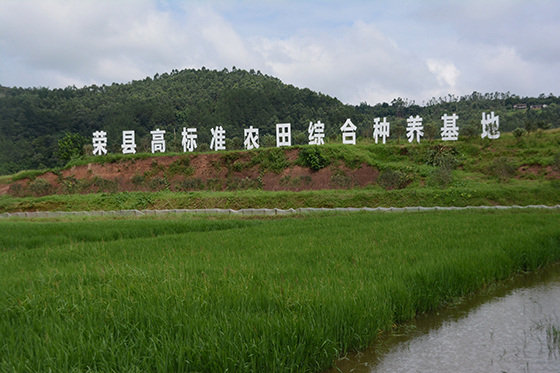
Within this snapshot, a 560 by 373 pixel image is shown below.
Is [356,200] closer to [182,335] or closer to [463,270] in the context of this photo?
[463,270]

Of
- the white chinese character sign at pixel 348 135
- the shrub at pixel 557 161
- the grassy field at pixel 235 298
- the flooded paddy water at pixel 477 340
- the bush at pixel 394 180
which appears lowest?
the flooded paddy water at pixel 477 340

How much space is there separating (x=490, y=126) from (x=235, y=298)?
25201 millimetres

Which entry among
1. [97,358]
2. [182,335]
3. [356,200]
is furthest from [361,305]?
[356,200]

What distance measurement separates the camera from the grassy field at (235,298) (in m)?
2.70

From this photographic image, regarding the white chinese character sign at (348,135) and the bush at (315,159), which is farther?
the white chinese character sign at (348,135)

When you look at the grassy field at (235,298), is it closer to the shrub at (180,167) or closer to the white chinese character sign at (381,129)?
the white chinese character sign at (381,129)

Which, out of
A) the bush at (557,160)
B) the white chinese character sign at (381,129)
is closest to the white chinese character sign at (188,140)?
the white chinese character sign at (381,129)

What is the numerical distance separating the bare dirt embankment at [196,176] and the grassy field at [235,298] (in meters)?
16.6

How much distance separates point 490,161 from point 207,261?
20.7 meters

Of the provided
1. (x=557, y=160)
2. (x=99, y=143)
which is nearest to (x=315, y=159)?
(x=557, y=160)

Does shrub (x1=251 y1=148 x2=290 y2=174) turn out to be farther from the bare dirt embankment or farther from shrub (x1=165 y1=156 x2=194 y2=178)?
shrub (x1=165 y1=156 x2=194 y2=178)

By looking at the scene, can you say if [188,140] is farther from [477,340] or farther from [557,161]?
[477,340]

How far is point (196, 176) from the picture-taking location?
2734 cm

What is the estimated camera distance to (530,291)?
5164 millimetres
